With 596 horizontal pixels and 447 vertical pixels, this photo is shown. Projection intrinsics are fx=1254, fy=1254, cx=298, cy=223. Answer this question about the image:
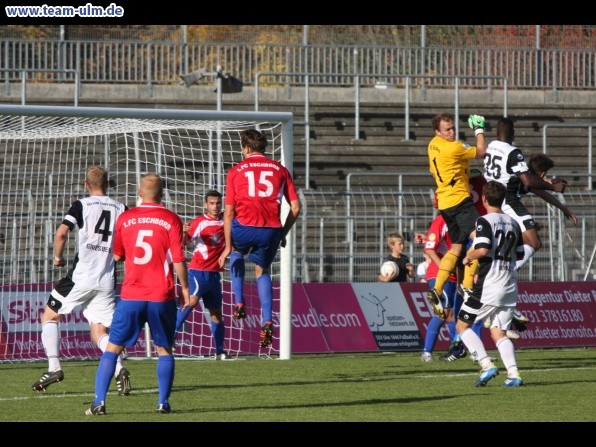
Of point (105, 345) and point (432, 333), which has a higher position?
point (105, 345)

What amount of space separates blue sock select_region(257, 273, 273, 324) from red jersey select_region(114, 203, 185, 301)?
3096mm

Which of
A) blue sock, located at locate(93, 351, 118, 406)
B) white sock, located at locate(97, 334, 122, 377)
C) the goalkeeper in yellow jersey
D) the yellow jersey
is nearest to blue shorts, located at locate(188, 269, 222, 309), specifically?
the goalkeeper in yellow jersey

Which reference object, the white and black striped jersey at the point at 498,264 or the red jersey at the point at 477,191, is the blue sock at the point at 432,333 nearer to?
the red jersey at the point at 477,191

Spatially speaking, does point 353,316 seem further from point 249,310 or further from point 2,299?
point 2,299

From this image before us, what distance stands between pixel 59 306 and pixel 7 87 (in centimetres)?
1642

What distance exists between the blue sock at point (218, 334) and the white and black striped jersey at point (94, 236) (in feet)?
14.4

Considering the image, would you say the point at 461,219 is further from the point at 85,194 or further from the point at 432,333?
the point at 85,194

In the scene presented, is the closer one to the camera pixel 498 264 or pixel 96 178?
pixel 96 178

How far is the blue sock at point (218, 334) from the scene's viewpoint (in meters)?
16.4

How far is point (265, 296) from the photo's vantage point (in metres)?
13.1

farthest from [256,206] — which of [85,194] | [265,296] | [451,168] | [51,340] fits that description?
[85,194]

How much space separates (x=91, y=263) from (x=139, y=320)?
2.29 metres

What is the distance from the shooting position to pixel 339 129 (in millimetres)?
29016

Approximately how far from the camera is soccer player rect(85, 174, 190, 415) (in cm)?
978
